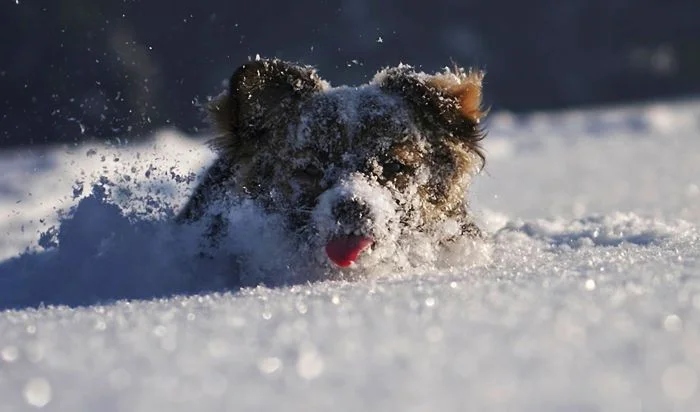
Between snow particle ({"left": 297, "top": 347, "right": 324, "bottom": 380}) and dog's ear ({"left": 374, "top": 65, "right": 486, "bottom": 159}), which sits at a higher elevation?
dog's ear ({"left": 374, "top": 65, "right": 486, "bottom": 159})

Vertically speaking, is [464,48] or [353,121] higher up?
[464,48]

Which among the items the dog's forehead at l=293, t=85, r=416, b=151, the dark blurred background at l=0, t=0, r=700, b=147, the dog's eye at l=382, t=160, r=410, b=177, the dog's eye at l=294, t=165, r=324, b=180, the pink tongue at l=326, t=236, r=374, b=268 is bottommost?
the pink tongue at l=326, t=236, r=374, b=268

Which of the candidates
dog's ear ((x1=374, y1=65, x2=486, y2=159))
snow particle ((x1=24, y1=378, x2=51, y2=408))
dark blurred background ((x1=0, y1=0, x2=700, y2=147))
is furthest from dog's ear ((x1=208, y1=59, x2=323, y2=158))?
dark blurred background ((x1=0, y1=0, x2=700, y2=147))

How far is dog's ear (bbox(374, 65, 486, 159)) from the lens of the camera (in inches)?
168

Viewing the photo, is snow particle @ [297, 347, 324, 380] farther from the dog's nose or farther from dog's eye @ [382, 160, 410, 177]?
dog's eye @ [382, 160, 410, 177]

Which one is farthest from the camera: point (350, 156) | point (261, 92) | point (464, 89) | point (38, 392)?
point (464, 89)

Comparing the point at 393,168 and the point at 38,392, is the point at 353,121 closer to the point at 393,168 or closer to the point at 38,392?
the point at 393,168

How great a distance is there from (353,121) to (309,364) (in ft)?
6.60

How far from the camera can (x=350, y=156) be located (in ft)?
12.7

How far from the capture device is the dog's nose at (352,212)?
342cm

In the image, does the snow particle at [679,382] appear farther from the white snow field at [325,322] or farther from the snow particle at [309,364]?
the snow particle at [309,364]

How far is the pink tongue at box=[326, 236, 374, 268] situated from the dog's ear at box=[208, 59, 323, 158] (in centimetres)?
99

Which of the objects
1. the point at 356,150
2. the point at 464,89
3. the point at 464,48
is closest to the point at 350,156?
the point at 356,150

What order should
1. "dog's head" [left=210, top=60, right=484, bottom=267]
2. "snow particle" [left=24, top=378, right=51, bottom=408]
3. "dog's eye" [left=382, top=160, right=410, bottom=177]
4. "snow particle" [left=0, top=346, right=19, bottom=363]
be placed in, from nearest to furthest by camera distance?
"snow particle" [left=24, top=378, right=51, bottom=408] → "snow particle" [left=0, top=346, right=19, bottom=363] → "dog's head" [left=210, top=60, right=484, bottom=267] → "dog's eye" [left=382, top=160, right=410, bottom=177]
